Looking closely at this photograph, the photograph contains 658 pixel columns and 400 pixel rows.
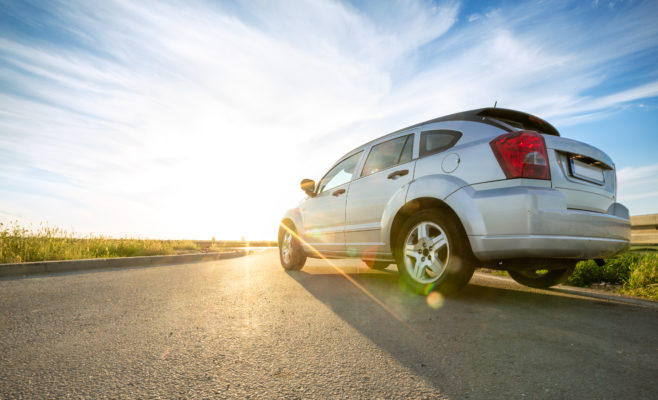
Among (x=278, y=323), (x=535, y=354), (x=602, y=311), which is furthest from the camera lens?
(x=602, y=311)

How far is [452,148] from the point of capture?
3775 mm

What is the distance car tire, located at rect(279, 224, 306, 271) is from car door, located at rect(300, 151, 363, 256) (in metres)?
0.38

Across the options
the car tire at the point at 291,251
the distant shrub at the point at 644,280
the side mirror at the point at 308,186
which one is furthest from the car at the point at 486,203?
the car tire at the point at 291,251

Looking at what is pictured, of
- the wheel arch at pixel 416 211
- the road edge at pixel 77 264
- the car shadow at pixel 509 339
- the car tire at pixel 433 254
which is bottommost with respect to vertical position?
the car shadow at pixel 509 339

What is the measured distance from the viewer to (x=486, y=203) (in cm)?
327

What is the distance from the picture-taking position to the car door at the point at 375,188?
436 centimetres

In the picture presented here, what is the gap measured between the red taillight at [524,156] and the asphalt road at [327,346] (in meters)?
1.20

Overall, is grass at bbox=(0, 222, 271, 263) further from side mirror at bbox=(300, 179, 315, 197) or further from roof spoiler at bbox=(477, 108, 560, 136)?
roof spoiler at bbox=(477, 108, 560, 136)

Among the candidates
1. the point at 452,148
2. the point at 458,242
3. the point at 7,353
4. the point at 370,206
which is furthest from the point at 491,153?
the point at 7,353

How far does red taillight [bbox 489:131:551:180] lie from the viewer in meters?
3.20

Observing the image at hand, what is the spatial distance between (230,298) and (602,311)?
11.7 ft

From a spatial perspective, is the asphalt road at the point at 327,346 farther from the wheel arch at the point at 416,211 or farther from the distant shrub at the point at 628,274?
the distant shrub at the point at 628,274

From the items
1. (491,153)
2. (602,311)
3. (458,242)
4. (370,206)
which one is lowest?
(602,311)

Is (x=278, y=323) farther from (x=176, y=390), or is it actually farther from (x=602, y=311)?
(x=602, y=311)
